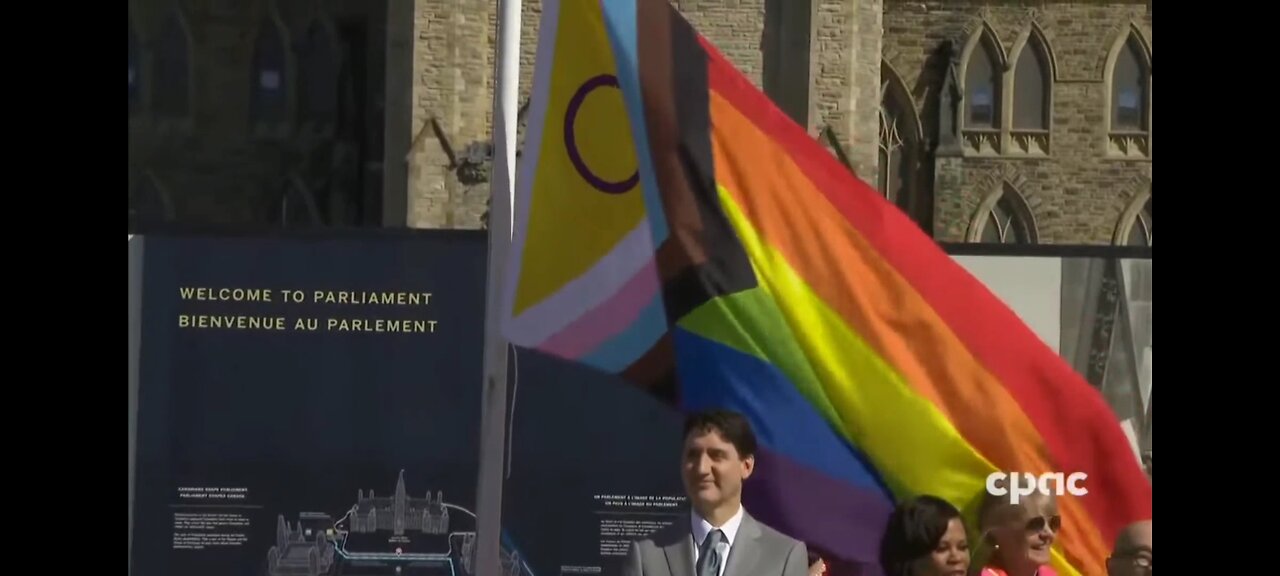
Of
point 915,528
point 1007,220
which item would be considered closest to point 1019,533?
point 915,528

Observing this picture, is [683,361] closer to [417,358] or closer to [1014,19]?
[417,358]

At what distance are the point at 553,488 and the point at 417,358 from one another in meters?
1.28

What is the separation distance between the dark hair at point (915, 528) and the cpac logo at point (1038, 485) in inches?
5.7

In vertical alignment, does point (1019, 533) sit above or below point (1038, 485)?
below

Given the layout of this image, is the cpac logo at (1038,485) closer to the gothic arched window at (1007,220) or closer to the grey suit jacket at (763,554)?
the grey suit jacket at (763,554)

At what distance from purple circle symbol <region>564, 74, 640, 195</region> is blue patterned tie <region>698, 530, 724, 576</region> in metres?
1.02

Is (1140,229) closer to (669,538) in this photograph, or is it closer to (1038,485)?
(669,538)

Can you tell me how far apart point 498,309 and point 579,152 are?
51 centimetres

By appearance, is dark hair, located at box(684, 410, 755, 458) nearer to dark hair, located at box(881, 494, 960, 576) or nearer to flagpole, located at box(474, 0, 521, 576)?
dark hair, located at box(881, 494, 960, 576)

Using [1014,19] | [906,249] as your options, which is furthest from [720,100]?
[1014,19]

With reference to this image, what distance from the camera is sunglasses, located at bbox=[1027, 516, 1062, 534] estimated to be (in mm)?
5688

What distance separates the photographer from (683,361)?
594 centimetres

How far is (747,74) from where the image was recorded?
20.4 meters

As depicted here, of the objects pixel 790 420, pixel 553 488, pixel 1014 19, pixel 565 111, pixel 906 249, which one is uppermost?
pixel 1014 19
